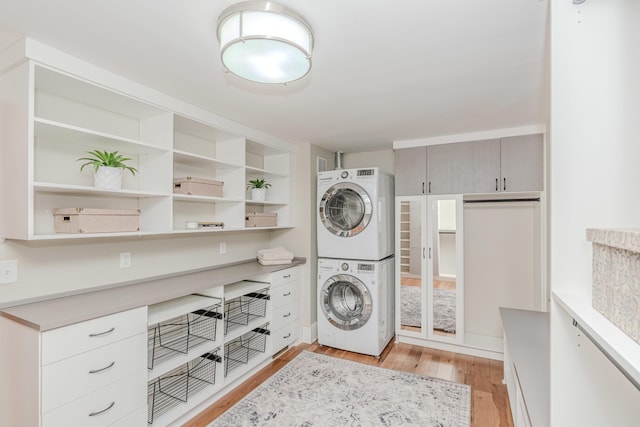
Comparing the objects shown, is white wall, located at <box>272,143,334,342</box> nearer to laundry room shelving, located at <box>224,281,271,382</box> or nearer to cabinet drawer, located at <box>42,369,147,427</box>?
laundry room shelving, located at <box>224,281,271,382</box>

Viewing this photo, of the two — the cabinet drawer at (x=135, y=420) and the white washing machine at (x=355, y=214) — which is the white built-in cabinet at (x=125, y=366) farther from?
the white washing machine at (x=355, y=214)

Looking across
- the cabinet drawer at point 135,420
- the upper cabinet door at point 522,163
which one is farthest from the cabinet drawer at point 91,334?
the upper cabinet door at point 522,163

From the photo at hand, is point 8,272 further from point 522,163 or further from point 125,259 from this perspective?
point 522,163

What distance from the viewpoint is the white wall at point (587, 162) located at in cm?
85

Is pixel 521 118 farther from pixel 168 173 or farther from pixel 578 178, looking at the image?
pixel 168 173

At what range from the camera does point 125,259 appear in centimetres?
225

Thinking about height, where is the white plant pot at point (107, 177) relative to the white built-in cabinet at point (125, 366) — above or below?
above

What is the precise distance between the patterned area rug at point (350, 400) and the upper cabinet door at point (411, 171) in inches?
72.1

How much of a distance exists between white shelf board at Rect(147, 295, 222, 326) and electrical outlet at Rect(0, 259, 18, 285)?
2.36ft

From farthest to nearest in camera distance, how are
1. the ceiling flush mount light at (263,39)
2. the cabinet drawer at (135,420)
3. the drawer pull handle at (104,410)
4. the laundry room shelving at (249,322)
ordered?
the laundry room shelving at (249,322)
the cabinet drawer at (135,420)
the drawer pull handle at (104,410)
the ceiling flush mount light at (263,39)

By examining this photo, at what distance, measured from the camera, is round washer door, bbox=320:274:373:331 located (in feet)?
10.6

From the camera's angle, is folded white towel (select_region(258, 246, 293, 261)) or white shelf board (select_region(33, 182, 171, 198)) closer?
white shelf board (select_region(33, 182, 171, 198))

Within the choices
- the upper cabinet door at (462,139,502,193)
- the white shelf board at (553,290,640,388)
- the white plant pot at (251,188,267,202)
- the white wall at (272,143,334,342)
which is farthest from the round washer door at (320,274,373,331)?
the white shelf board at (553,290,640,388)

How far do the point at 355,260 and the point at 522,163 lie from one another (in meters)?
1.85
